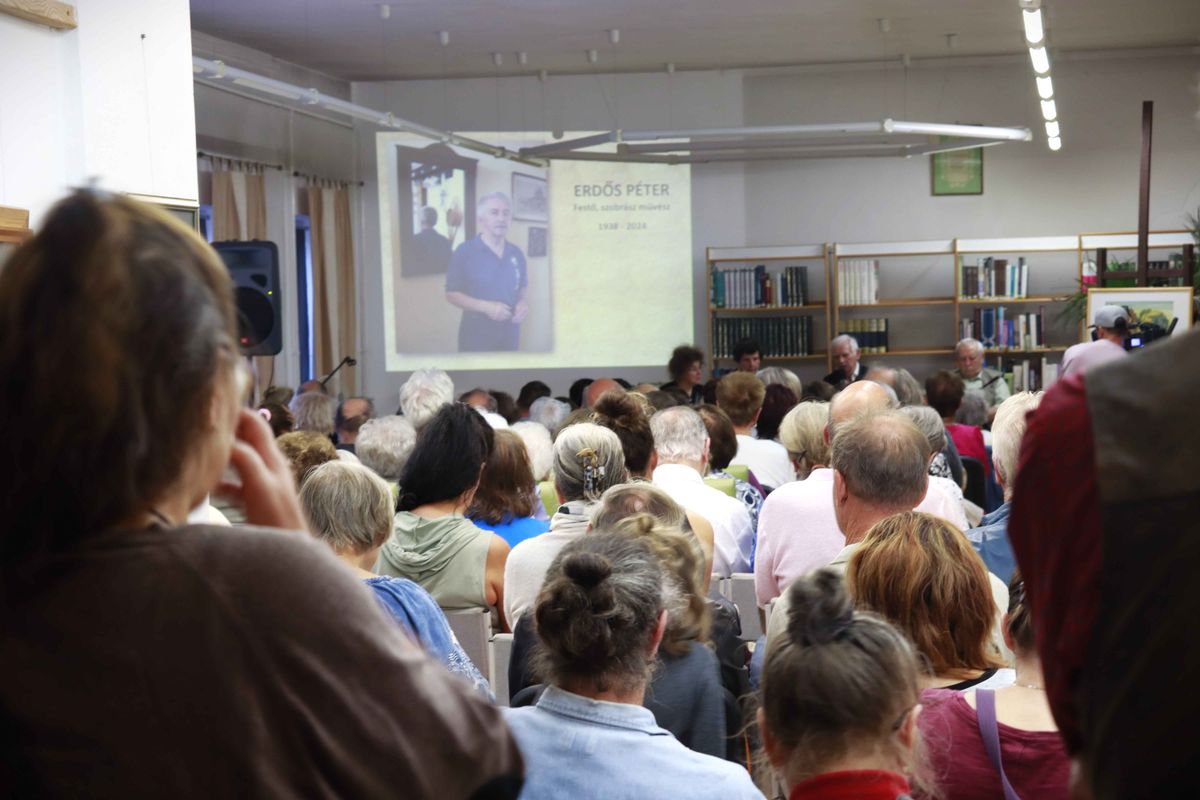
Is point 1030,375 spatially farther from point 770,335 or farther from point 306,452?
point 306,452

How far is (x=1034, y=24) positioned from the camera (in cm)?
740

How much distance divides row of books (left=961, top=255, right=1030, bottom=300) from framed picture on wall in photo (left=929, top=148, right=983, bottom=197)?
0.80 metres

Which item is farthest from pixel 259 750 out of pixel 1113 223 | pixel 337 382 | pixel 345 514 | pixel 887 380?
pixel 1113 223

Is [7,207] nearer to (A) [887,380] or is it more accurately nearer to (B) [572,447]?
(B) [572,447]

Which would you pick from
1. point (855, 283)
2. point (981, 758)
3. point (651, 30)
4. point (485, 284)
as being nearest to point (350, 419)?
point (485, 284)

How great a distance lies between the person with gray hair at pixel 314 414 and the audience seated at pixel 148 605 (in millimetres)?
6284

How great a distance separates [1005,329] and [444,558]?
29.3 feet

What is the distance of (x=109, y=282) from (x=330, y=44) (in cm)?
1030

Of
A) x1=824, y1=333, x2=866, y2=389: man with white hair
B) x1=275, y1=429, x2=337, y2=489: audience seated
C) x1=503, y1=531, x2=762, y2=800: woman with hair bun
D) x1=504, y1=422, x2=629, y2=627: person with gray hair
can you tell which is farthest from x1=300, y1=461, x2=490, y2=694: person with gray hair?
x1=824, y1=333, x2=866, y2=389: man with white hair

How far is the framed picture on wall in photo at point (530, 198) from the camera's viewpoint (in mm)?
11695

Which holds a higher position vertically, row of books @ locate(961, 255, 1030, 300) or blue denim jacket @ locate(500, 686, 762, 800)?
row of books @ locate(961, 255, 1030, 300)

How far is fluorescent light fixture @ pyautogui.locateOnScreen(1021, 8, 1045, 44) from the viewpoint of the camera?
7148 mm

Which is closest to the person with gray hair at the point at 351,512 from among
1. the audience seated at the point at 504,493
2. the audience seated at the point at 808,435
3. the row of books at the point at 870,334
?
the audience seated at the point at 504,493

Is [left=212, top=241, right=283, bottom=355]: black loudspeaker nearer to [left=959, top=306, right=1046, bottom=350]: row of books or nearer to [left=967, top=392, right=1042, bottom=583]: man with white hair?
[left=967, top=392, right=1042, bottom=583]: man with white hair
